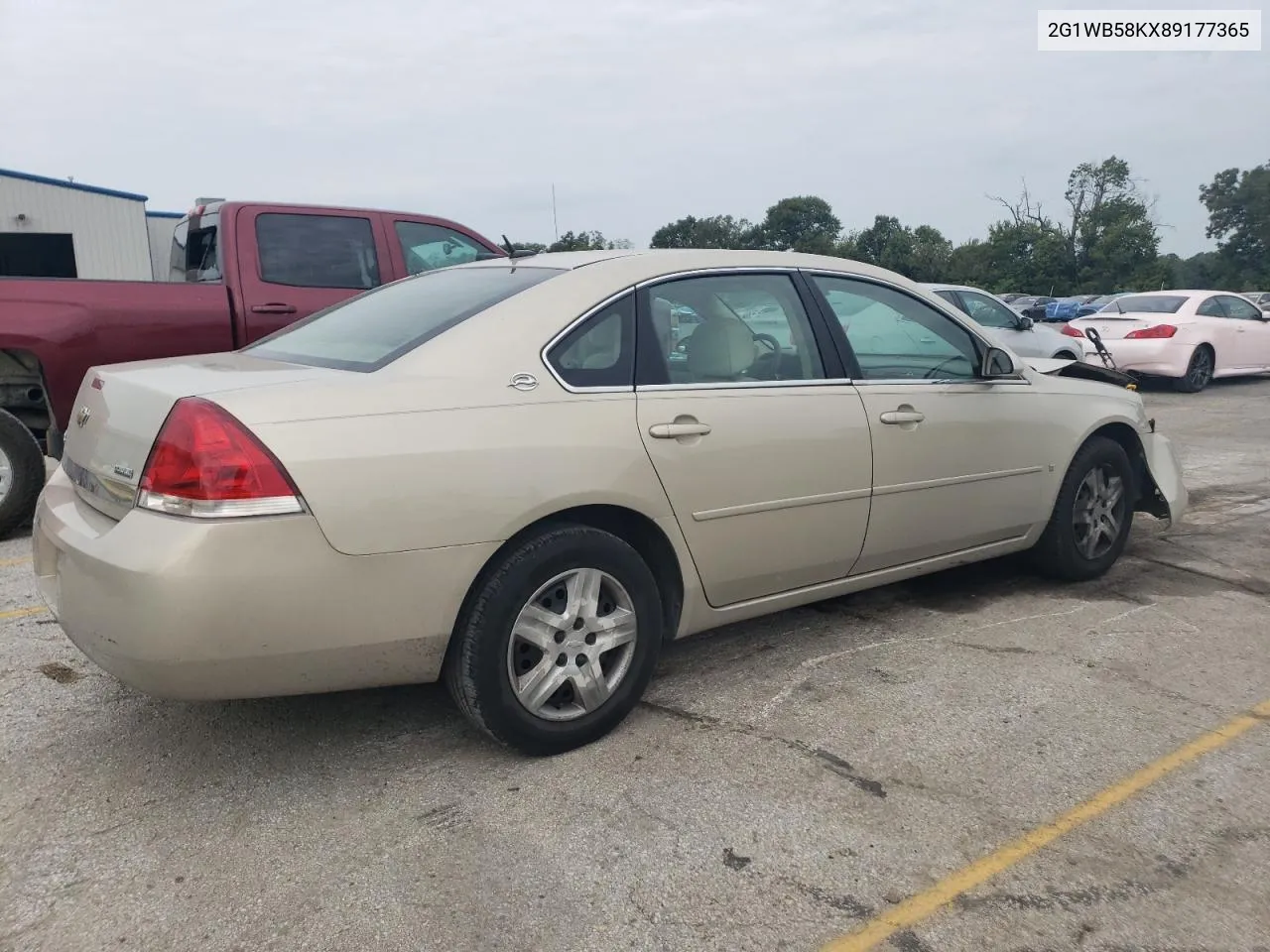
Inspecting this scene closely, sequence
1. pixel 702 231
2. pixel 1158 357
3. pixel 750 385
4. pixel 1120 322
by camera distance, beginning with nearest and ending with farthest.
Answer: pixel 750 385 < pixel 1158 357 < pixel 1120 322 < pixel 702 231

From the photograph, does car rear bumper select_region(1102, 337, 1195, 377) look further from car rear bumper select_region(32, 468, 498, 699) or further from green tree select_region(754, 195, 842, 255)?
green tree select_region(754, 195, 842, 255)

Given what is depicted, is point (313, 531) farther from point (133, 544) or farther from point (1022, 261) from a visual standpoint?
point (1022, 261)

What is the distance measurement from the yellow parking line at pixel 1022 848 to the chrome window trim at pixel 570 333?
1.64 meters

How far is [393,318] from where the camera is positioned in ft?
11.2

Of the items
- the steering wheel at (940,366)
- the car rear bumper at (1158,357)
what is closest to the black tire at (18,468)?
the steering wheel at (940,366)

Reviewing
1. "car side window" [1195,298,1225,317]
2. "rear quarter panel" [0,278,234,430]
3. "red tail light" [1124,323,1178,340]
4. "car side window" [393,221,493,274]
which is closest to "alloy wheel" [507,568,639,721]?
"rear quarter panel" [0,278,234,430]

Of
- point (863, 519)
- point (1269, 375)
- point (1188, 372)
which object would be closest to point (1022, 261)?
point (1269, 375)

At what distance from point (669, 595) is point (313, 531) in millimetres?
1249

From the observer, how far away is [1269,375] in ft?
55.8

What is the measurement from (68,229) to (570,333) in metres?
24.2

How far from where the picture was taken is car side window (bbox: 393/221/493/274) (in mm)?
6785

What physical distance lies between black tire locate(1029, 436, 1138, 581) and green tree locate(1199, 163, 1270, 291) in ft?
247

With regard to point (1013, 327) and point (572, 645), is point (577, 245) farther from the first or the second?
point (572, 645)

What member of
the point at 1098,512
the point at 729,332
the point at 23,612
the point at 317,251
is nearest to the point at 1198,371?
the point at 1098,512
